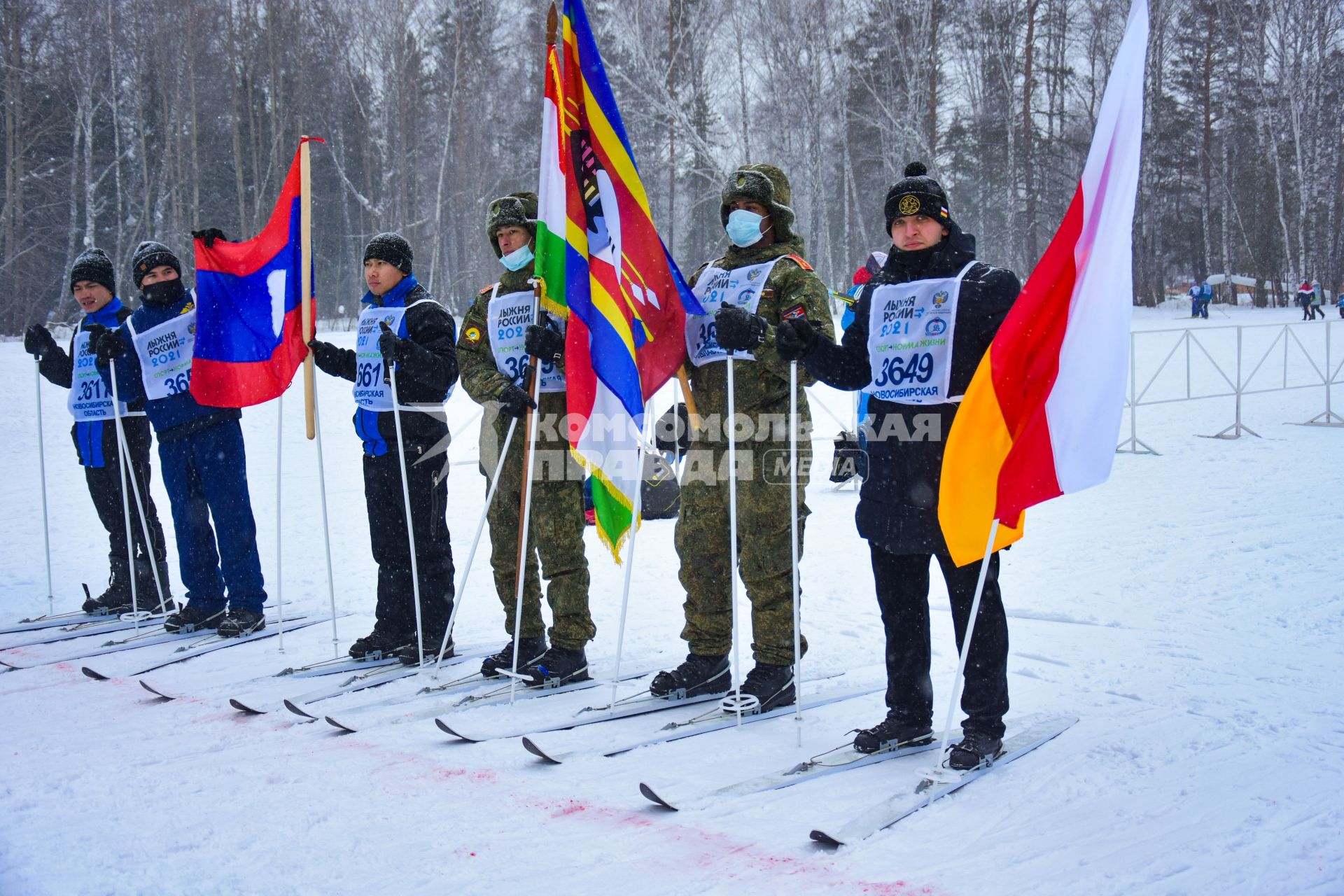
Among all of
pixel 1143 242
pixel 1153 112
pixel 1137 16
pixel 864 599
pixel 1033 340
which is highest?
pixel 1153 112

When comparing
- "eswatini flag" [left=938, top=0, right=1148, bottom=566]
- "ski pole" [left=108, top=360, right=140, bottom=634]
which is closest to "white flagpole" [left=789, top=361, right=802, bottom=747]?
"eswatini flag" [left=938, top=0, right=1148, bottom=566]

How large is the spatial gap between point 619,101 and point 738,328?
2361 cm

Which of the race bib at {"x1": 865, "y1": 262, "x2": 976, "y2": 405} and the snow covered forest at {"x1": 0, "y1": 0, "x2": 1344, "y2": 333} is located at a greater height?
the snow covered forest at {"x1": 0, "y1": 0, "x2": 1344, "y2": 333}

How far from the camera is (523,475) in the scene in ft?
15.2

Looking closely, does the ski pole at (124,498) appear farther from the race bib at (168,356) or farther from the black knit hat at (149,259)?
the black knit hat at (149,259)

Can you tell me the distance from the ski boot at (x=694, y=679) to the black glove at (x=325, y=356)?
90.5 inches

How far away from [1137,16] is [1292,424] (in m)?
12.3

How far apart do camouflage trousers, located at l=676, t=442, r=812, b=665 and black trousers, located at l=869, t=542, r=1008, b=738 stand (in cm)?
53

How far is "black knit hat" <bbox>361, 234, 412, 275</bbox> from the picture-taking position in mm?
4941

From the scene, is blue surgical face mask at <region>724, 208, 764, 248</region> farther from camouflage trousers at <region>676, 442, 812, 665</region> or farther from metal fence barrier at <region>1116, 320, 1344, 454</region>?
metal fence barrier at <region>1116, 320, 1344, 454</region>

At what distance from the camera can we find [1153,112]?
30688 mm

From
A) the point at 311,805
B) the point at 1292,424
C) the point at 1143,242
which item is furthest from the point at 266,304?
the point at 1143,242

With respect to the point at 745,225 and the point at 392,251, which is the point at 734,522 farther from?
the point at 392,251

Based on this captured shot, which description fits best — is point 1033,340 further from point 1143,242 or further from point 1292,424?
point 1143,242
